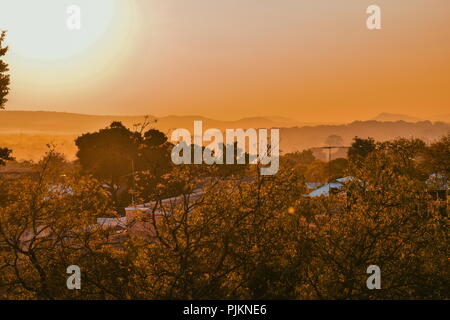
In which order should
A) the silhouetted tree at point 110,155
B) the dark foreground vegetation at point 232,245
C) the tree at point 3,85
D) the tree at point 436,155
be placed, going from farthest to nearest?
the silhouetted tree at point 110,155
the tree at point 436,155
the tree at point 3,85
the dark foreground vegetation at point 232,245

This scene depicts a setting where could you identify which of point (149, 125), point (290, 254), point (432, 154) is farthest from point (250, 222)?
point (432, 154)

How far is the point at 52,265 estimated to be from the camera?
12453mm

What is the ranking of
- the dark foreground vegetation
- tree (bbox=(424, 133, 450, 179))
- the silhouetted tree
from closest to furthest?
1. the dark foreground vegetation
2. tree (bbox=(424, 133, 450, 179))
3. the silhouetted tree

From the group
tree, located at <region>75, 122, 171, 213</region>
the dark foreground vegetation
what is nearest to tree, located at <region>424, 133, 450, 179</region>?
tree, located at <region>75, 122, 171, 213</region>

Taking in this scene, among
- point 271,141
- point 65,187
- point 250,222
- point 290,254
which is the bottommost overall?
point 290,254

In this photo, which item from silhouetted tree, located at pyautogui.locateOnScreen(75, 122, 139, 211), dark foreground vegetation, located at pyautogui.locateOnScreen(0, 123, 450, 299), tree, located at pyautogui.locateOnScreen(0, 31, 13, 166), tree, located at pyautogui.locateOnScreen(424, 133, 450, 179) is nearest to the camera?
dark foreground vegetation, located at pyautogui.locateOnScreen(0, 123, 450, 299)

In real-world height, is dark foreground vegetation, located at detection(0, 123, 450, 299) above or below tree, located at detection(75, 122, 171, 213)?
below

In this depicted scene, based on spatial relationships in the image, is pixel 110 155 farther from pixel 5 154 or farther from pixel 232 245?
pixel 232 245

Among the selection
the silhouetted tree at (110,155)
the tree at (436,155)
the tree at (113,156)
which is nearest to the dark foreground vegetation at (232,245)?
the tree at (436,155)

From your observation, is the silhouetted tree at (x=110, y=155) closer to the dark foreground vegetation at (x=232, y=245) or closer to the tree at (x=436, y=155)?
the tree at (x=436, y=155)

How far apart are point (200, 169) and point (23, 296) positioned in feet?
20.0

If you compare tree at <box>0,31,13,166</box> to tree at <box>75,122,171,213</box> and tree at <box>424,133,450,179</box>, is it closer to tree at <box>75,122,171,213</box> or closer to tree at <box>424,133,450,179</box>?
tree at <box>75,122,171,213</box>

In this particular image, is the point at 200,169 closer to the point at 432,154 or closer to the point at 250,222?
the point at 250,222
